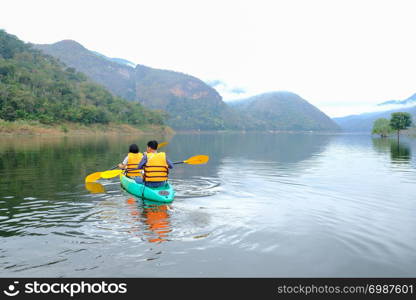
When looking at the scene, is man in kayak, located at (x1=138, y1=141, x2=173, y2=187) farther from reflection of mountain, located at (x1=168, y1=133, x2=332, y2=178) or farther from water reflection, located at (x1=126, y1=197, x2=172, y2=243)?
reflection of mountain, located at (x1=168, y1=133, x2=332, y2=178)

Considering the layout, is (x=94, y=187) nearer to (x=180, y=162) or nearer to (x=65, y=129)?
(x=180, y=162)

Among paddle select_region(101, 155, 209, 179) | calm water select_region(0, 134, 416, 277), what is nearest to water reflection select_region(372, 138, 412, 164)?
calm water select_region(0, 134, 416, 277)

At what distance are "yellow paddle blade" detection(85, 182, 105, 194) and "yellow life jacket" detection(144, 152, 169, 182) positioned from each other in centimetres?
362

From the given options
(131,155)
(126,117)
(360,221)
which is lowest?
(360,221)

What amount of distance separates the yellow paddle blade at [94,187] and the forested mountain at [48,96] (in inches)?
3156

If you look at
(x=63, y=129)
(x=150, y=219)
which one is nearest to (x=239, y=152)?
(x=150, y=219)

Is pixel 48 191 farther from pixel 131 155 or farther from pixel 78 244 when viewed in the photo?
pixel 78 244

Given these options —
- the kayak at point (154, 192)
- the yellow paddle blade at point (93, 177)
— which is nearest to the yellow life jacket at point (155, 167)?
the kayak at point (154, 192)

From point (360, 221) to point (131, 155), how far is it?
34.3ft

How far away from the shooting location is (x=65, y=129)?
9356 centimetres

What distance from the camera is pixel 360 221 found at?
38.1 ft

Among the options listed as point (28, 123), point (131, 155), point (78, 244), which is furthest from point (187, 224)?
point (28, 123)

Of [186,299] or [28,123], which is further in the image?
[28,123]

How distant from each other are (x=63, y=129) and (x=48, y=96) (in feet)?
96.7
